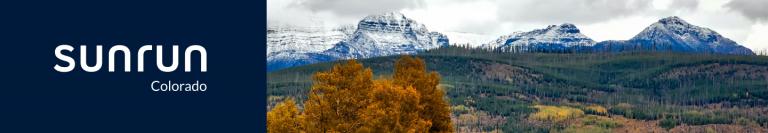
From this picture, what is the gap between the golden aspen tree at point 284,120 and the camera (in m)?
40.5

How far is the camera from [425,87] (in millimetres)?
52812

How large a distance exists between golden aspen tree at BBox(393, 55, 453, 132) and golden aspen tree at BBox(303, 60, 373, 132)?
46.5ft

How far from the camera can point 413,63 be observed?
5334cm

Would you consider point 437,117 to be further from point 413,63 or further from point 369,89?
point 369,89

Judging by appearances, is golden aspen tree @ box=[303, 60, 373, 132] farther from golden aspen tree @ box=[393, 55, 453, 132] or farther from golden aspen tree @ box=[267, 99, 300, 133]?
golden aspen tree @ box=[393, 55, 453, 132]

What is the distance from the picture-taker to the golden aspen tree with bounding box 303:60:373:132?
37250 millimetres

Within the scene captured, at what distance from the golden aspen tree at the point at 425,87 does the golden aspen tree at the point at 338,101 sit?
46.5 feet
